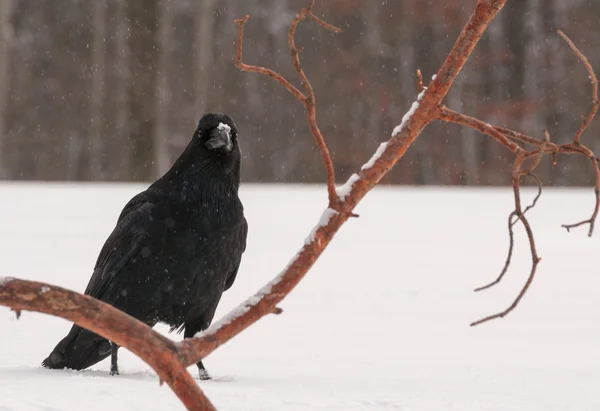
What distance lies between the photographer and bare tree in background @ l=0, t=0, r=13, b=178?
981 inches

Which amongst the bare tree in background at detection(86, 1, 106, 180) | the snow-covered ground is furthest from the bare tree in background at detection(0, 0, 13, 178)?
the snow-covered ground

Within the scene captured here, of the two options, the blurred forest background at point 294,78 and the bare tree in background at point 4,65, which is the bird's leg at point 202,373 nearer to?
the blurred forest background at point 294,78

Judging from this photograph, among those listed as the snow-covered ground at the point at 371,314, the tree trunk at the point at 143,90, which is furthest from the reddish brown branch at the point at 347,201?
the tree trunk at the point at 143,90

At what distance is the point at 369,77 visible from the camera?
2775cm

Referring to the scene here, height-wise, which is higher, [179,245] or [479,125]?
[479,125]

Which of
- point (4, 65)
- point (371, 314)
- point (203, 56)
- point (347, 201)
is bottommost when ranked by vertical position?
point (371, 314)

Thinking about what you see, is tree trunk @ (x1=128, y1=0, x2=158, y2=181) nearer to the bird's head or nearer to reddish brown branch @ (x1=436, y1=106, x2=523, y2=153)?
the bird's head

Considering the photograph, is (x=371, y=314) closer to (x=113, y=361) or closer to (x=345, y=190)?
(x=113, y=361)

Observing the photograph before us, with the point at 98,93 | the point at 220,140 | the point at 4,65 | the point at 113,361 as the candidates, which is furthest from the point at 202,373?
the point at 98,93

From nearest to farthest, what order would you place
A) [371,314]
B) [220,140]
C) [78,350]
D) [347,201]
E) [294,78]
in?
1. [347,201]
2. [220,140]
3. [78,350]
4. [371,314]
5. [294,78]

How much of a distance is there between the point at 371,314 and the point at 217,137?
8.09 feet

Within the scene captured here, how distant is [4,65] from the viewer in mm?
26016

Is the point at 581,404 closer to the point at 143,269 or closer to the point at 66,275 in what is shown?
the point at 143,269

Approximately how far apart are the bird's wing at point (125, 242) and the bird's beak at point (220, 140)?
362mm
